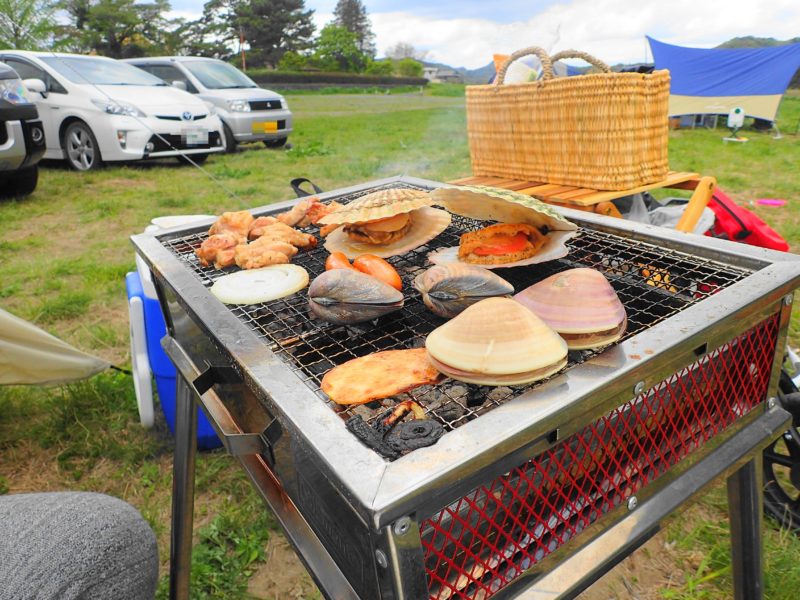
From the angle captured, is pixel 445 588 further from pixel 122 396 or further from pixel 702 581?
pixel 122 396

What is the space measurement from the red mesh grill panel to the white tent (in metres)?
2.43

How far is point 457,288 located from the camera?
1038 mm

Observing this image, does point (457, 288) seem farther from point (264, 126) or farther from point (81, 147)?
point (264, 126)

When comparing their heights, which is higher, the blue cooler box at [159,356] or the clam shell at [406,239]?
the clam shell at [406,239]

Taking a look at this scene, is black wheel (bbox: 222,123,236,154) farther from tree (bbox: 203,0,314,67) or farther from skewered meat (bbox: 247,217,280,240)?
tree (bbox: 203,0,314,67)

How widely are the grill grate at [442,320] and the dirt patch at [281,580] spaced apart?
1100 mm

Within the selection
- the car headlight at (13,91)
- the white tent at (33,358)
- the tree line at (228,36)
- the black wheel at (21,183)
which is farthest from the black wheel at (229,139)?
the tree line at (228,36)

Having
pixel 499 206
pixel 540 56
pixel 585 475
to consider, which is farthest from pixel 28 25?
pixel 585 475

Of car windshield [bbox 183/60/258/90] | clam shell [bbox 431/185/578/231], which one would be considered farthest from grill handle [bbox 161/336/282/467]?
car windshield [bbox 183/60/258/90]

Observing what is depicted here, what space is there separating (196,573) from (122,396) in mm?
1252

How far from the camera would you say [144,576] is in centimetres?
97

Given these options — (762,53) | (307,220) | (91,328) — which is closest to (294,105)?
(762,53)

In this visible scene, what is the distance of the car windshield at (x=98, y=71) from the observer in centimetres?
764

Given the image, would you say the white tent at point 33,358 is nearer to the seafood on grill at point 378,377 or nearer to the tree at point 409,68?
the seafood on grill at point 378,377
